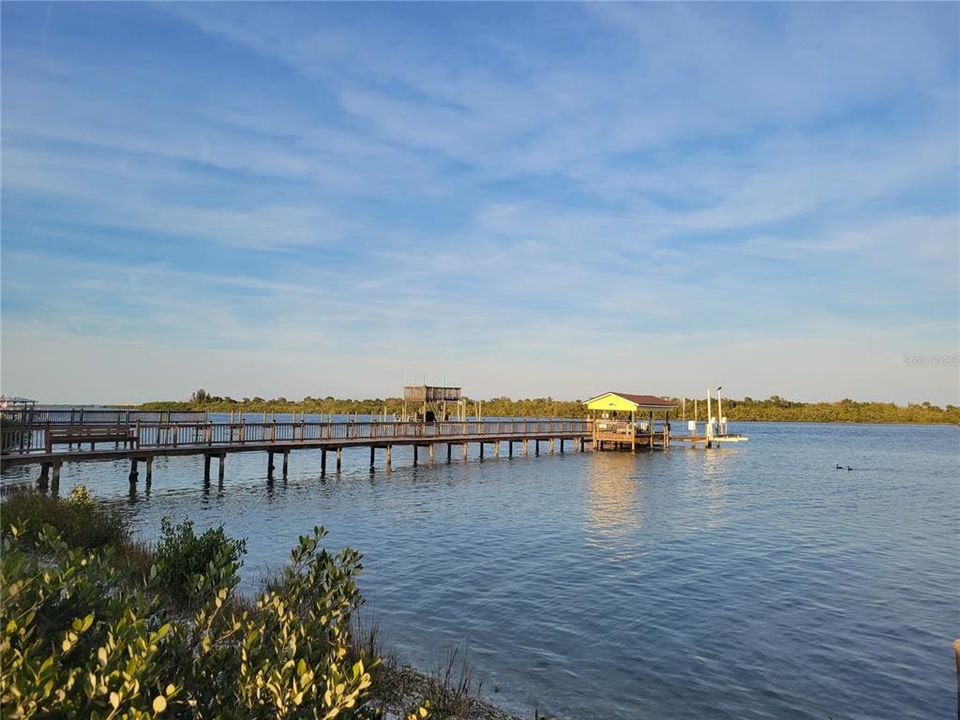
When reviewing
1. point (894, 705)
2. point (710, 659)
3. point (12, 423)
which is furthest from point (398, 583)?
point (12, 423)

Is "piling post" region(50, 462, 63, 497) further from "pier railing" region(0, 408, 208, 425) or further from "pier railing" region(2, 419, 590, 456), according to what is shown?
"pier railing" region(0, 408, 208, 425)

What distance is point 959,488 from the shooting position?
34531 millimetres

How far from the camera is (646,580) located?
1524 centimetres

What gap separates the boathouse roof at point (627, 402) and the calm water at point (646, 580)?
21497 mm

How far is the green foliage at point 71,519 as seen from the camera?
13.7 m

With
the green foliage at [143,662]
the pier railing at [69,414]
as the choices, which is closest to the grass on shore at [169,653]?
the green foliage at [143,662]

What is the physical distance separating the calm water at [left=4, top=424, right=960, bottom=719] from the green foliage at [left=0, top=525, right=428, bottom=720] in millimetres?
4723

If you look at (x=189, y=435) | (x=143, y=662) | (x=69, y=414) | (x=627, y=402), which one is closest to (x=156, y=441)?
(x=189, y=435)

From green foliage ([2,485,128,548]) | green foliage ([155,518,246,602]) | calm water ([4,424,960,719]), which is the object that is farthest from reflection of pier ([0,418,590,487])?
green foliage ([155,518,246,602])

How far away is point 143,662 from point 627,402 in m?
54.4

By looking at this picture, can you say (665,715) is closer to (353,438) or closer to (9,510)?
(9,510)

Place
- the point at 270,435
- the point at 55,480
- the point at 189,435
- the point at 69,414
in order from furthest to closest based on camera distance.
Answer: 1. the point at 270,435
2. the point at 69,414
3. the point at 189,435
4. the point at 55,480

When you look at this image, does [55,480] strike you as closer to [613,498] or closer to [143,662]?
[613,498]

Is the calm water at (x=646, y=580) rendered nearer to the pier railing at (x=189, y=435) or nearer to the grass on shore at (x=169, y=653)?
the pier railing at (x=189, y=435)
